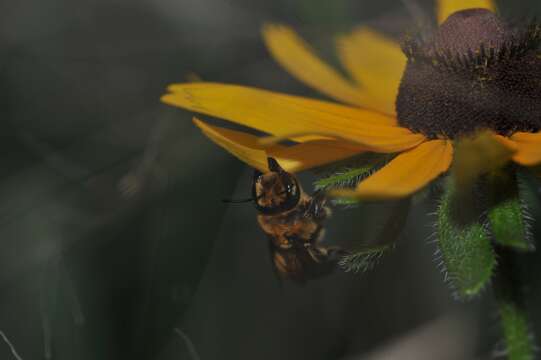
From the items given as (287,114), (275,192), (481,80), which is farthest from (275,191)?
(481,80)

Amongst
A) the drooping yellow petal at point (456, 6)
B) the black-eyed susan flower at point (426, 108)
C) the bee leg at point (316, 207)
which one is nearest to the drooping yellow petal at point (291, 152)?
the black-eyed susan flower at point (426, 108)

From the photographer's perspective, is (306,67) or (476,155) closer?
(476,155)

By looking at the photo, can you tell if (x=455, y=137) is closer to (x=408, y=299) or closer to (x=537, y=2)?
(x=537, y=2)

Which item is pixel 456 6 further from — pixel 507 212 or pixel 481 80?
pixel 507 212

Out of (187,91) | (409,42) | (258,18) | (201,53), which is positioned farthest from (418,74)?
(201,53)

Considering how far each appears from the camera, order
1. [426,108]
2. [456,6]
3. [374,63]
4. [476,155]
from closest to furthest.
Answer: [476,155] → [426,108] → [456,6] → [374,63]

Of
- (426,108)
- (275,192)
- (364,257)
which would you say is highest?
(426,108)

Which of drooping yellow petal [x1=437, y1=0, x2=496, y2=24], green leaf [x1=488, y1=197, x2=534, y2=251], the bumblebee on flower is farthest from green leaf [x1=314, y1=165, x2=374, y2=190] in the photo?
drooping yellow petal [x1=437, y1=0, x2=496, y2=24]
